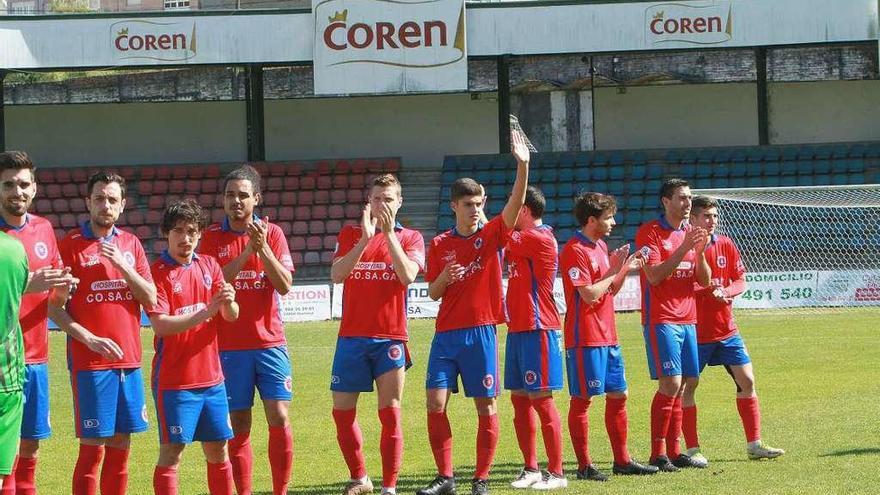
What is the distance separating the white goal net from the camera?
77.0 feet

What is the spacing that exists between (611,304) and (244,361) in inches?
111

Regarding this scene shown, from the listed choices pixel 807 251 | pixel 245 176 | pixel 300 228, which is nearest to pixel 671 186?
pixel 245 176

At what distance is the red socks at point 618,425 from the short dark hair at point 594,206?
1.36 m

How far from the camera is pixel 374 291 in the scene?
823 cm

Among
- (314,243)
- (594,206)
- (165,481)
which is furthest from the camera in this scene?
(314,243)

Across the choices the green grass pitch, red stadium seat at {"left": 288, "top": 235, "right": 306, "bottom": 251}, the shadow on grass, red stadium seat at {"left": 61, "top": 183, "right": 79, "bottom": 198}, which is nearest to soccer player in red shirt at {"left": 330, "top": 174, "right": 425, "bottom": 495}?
the green grass pitch

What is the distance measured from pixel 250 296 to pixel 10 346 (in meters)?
2.81

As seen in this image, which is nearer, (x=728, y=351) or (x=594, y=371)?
(x=594, y=371)

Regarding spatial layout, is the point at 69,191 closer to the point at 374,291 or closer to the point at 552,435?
the point at 374,291

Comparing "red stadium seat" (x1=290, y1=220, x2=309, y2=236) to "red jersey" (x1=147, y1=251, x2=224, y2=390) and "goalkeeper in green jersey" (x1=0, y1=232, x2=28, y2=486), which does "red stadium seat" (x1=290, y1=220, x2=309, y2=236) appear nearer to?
"red jersey" (x1=147, y1=251, x2=224, y2=390)

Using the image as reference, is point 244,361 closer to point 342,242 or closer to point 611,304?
point 342,242

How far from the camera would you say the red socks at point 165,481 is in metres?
6.89

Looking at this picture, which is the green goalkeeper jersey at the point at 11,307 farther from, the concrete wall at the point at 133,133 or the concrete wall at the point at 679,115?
the concrete wall at the point at 679,115

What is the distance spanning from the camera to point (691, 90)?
32594mm
